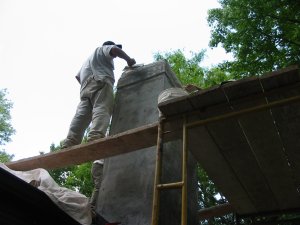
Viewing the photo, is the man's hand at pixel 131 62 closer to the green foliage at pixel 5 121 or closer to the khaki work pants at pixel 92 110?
the khaki work pants at pixel 92 110

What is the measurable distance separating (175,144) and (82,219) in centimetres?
195

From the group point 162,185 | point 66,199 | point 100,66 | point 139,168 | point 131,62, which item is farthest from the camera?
point 100,66

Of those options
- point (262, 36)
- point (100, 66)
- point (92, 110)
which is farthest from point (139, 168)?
point (262, 36)

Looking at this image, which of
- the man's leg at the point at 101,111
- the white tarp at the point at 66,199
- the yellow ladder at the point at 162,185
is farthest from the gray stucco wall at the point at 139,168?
the yellow ladder at the point at 162,185

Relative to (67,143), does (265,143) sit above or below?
below

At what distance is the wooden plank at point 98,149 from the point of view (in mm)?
4480

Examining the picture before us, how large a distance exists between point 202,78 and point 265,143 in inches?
560

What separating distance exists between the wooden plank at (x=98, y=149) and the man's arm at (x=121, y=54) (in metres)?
2.42

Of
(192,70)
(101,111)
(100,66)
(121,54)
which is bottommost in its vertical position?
(101,111)

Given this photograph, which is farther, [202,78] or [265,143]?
[202,78]

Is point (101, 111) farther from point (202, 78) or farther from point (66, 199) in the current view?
point (202, 78)

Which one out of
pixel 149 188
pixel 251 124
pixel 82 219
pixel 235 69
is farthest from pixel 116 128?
pixel 235 69

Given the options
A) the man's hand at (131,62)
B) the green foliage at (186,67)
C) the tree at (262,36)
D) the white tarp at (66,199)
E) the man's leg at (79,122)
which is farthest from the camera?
the green foliage at (186,67)

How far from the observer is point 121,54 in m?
6.81
